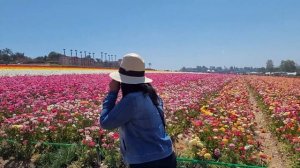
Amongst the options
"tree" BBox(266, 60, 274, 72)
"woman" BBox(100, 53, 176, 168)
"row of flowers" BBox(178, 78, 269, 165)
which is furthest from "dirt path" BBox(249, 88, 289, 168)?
"tree" BBox(266, 60, 274, 72)

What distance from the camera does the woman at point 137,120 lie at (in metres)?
3.27

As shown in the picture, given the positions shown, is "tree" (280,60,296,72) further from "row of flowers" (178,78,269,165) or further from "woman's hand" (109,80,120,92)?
"woman's hand" (109,80,120,92)

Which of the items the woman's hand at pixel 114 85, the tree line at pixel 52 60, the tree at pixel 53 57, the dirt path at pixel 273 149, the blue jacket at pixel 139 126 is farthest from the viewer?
the tree at pixel 53 57

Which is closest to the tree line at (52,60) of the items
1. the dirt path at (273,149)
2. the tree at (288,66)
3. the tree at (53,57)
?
the tree at (53,57)

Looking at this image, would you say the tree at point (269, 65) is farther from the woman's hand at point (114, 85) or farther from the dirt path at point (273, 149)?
the woman's hand at point (114, 85)

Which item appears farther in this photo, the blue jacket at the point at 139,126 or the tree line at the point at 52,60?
the tree line at the point at 52,60

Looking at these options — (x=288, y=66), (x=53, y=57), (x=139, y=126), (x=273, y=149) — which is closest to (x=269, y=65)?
(x=288, y=66)

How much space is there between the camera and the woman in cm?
327

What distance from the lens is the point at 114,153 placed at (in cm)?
591

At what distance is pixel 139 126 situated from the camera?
3.31 metres

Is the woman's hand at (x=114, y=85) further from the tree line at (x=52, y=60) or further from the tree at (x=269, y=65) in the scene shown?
the tree at (x=269, y=65)

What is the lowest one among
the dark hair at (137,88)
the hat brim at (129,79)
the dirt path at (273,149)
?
the dirt path at (273,149)

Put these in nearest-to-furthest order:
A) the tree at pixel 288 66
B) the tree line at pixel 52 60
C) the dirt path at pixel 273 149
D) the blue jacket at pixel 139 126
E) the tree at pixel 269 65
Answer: the blue jacket at pixel 139 126 < the dirt path at pixel 273 149 < the tree line at pixel 52 60 < the tree at pixel 288 66 < the tree at pixel 269 65

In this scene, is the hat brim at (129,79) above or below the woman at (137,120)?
above
